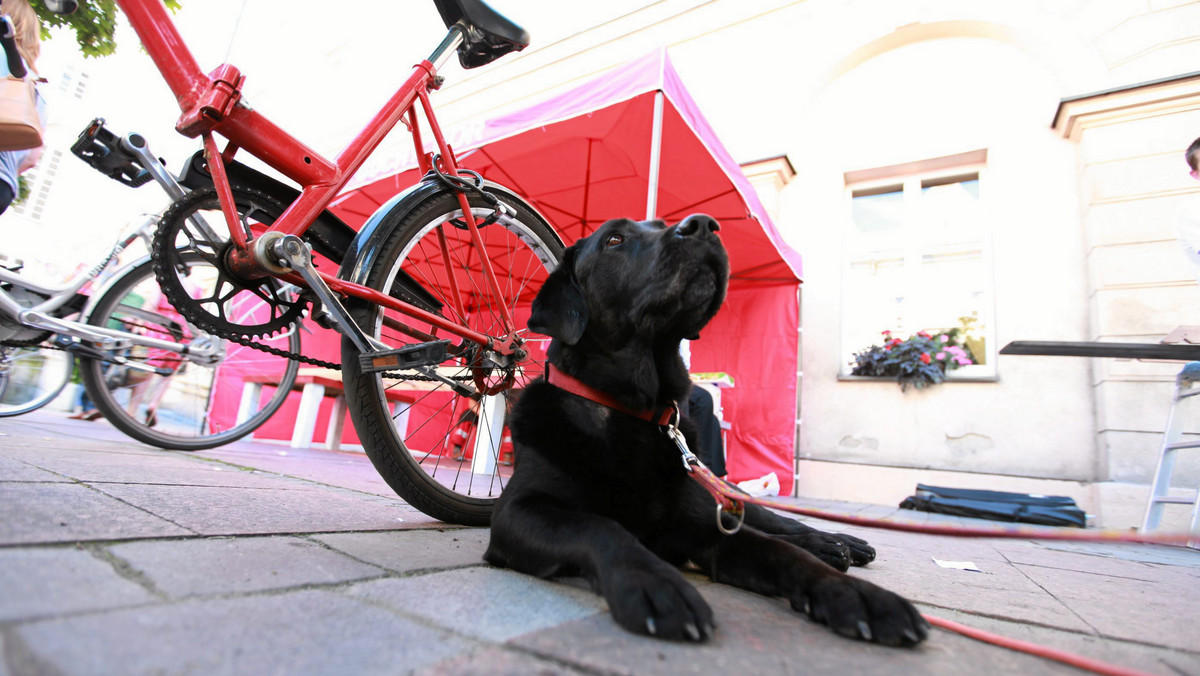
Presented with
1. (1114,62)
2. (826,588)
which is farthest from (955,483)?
(826,588)

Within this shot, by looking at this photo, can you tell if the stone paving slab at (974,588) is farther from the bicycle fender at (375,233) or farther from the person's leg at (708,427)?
the person's leg at (708,427)

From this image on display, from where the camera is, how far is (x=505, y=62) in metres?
8.74

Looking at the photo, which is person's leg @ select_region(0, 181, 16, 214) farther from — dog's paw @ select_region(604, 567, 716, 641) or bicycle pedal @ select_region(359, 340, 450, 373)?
dog's paw @ select_region(604, 567, 716, 641)

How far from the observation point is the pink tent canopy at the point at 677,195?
3887 mm

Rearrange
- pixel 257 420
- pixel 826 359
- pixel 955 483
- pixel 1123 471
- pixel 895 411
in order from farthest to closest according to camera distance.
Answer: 1. pixel 826 359
2. pixel 895 411
3. pixel 955 483
4. pixel 1123 471
5. pixel 257 420

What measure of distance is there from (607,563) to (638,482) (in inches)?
13.7

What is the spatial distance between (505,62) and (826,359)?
22.8ft

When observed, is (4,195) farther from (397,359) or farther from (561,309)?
(561,309)

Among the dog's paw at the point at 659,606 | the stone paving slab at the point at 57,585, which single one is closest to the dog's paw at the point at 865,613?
the dog's paw at the point at 659,606

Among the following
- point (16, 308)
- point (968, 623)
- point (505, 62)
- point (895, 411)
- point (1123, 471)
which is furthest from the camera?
point (505, 62)

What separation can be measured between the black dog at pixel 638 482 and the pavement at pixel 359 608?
0.05 meters

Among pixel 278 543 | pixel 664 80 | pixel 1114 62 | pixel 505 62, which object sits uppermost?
pixel 505 62

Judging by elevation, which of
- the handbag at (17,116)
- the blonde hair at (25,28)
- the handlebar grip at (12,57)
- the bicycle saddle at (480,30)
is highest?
the bicycle saddle at (480,30)

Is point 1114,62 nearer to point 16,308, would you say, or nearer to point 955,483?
point 955,483
